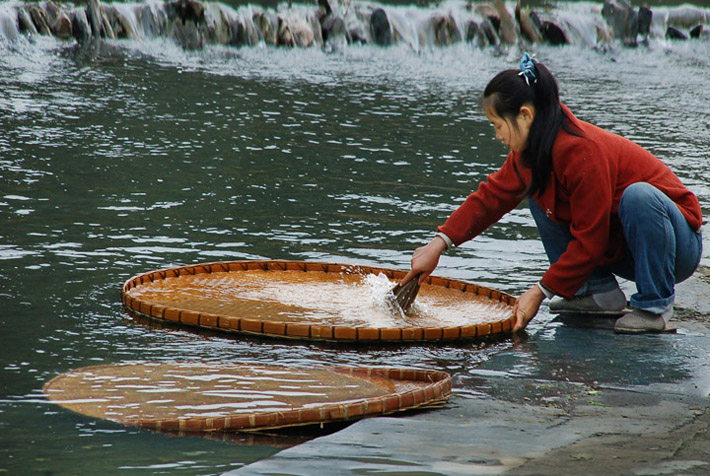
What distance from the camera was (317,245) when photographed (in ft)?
17.1

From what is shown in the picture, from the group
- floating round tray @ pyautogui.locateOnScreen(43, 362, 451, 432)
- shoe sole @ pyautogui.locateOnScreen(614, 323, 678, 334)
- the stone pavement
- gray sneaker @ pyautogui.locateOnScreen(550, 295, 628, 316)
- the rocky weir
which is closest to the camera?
the stone pavement

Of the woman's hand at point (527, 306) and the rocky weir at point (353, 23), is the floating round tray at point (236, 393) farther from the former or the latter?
the rocky weir at point (353, 23)

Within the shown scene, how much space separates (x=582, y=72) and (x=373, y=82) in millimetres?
4131

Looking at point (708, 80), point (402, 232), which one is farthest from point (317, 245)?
point (708, 80)

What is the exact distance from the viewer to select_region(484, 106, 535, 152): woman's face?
11.5 feet

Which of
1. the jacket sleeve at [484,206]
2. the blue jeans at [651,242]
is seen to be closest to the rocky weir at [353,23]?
the jacket sleeve at [484,206]

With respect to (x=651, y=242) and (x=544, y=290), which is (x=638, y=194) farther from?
(x=544, y=290)

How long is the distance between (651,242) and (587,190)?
0.34 metres

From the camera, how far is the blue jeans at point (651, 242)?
3.54 meters

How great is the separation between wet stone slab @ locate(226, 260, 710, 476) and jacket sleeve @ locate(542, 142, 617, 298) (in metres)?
0.28

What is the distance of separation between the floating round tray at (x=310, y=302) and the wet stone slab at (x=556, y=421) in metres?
0.31

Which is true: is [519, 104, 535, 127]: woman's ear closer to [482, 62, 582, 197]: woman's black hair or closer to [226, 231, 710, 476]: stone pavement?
[482, 62, 582, 197]: woman's black hair

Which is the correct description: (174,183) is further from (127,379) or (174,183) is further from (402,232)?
(127,379)

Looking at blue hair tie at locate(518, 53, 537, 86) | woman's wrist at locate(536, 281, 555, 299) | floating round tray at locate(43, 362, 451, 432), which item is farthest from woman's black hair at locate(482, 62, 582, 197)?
floating round tray at locate(43, 362, 451, 432)
